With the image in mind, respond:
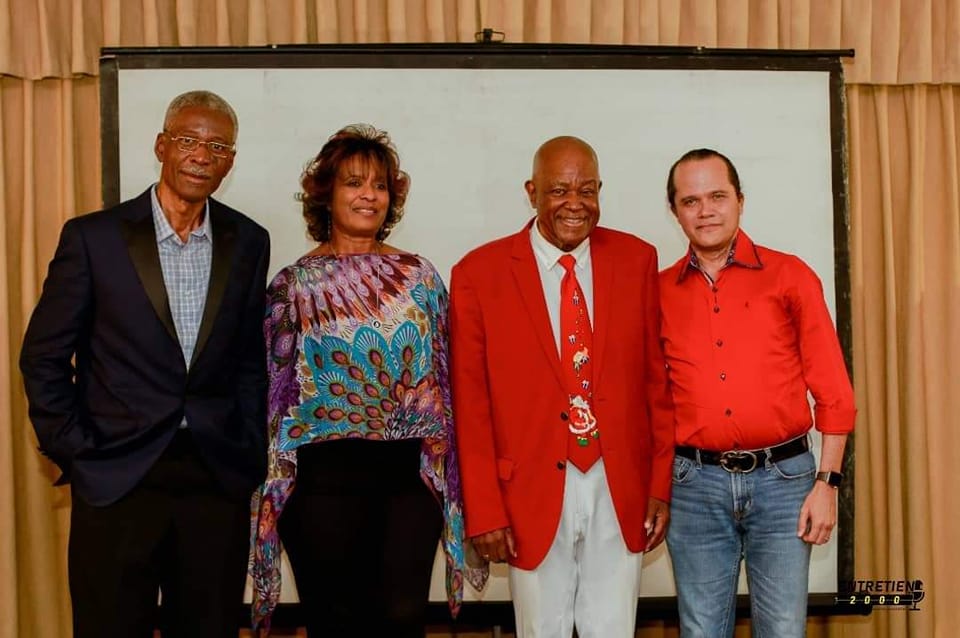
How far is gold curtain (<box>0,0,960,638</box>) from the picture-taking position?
11.1 ft

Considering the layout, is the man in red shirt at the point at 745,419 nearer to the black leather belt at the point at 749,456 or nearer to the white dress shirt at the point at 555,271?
the black leather belt at the point at 749,456

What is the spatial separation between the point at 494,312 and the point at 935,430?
6.92 feet

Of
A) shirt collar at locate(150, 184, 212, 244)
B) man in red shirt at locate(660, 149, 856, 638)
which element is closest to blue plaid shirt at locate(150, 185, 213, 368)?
shirt collar at locate(150, 184, 212, 244)

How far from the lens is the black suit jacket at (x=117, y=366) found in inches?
86.9

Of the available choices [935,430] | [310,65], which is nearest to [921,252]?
[935,430]

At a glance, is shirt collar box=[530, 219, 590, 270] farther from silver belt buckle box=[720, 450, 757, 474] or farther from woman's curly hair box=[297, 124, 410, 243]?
silver belt buckle box=[720, 450, 757, 474]

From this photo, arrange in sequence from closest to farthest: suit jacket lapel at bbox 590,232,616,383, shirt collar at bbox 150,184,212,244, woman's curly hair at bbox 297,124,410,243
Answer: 1. shirt collar at bbox 150,184,212,244
2. suit jacket lapel at bbox 590,232,616,383
3. woman's curly hair at bbox 297,124,410,243

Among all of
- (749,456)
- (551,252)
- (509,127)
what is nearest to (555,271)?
(551,252)

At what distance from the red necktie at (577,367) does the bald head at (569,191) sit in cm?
9

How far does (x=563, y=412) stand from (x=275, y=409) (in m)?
0.76

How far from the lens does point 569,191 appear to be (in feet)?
7.95

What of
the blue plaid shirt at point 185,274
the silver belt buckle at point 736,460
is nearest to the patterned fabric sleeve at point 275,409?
the blue plaid shirt at point 185,274

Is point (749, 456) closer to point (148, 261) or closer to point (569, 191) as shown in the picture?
point (569, 191)

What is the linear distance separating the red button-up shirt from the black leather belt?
19 millimetres
